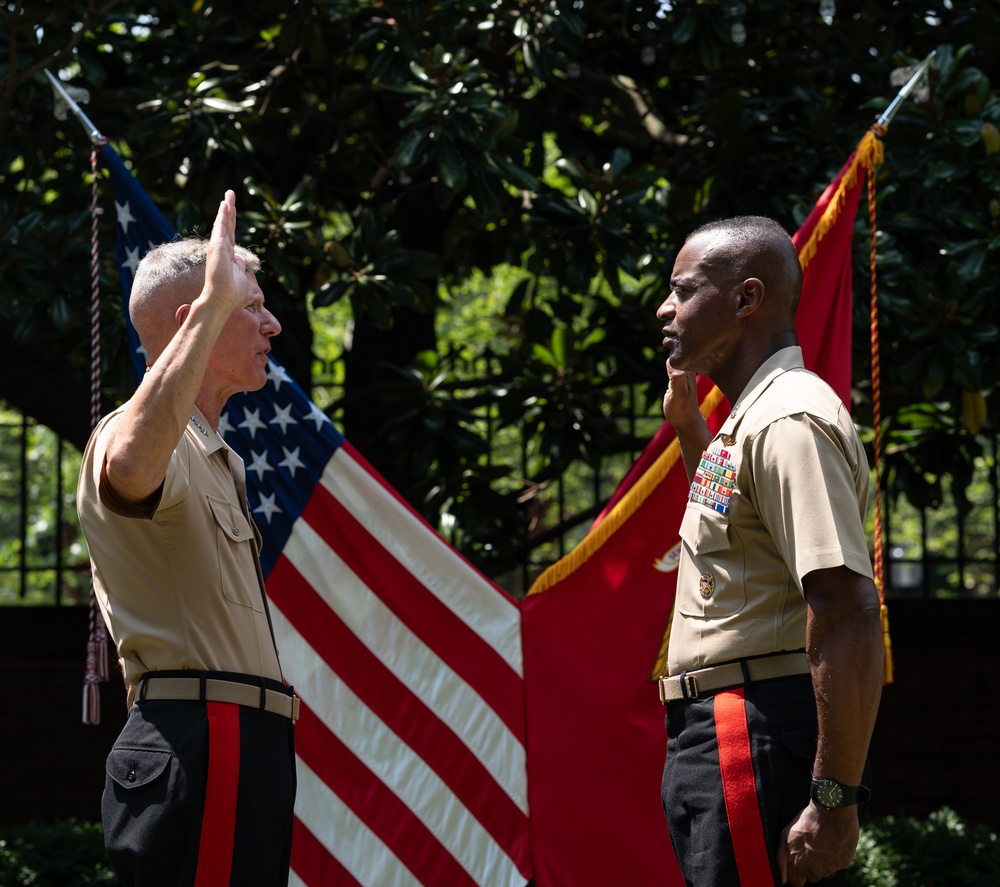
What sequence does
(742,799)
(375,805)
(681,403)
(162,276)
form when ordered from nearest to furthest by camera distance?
1. (742,799)
2. (162,276)
3. (681,403)
4. (375,805)

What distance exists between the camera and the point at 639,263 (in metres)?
5.87

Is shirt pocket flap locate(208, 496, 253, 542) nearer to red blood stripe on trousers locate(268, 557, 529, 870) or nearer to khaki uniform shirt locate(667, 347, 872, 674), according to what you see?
khaki uniform shirt locate(667, 347, 872, 674)

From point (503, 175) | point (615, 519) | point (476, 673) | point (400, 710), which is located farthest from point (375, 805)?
point (503, 175)

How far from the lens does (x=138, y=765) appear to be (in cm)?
245

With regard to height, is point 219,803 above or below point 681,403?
below

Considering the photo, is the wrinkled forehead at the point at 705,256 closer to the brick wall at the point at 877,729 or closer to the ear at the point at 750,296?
the ear at the point at 750,296

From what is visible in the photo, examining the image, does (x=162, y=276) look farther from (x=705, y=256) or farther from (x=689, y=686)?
(x=689, y=686)

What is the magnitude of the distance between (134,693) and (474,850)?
184 cm

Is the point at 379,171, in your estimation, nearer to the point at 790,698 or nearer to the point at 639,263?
the point at 639,263

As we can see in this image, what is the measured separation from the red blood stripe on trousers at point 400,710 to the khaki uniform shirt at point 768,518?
1672mm

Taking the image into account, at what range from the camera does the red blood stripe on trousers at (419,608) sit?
167 inches

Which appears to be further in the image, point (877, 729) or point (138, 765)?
point (877, 729)

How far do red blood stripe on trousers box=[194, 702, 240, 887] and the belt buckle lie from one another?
89 cm

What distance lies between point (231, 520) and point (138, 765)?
0.51m
